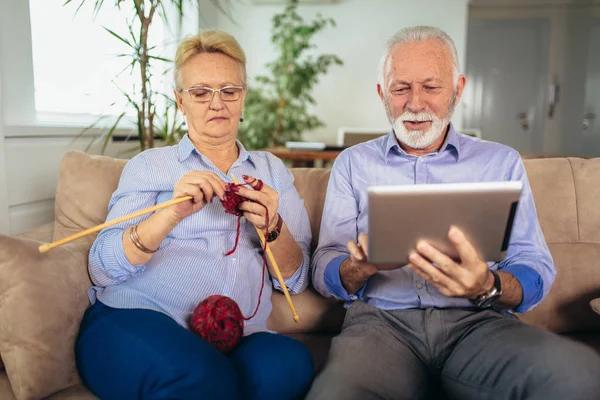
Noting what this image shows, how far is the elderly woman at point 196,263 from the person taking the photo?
1054 millimetres

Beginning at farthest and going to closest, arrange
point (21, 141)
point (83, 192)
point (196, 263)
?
point (21, 141) → point (83, 192) → point (196, 263)

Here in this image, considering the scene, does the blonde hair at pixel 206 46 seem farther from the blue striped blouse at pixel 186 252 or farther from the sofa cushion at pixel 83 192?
the sofa cushion at pixel 83 192

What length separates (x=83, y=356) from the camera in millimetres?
1134

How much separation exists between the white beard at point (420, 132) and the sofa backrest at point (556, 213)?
38 cm

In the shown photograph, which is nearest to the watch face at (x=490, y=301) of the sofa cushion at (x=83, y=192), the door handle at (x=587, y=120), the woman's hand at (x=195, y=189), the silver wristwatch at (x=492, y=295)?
the silver wristwatch at (x=492, y=295)

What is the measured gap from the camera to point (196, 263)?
130cm

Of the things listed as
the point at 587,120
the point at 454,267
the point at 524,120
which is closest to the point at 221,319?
the point at 454,267

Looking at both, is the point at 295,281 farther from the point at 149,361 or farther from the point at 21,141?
the point at 21,141

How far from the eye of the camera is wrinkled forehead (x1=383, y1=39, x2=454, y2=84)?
4.42 feet

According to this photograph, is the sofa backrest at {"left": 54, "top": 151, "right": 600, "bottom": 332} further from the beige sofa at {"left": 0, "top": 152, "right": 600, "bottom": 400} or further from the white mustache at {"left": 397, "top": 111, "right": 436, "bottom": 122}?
the white mustache at {"left": 397, "top": 111, "right": 436, "bottom": 122}

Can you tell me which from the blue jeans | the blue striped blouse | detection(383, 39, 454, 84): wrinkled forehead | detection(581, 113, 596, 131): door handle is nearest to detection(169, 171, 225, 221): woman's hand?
the blue striped blouse

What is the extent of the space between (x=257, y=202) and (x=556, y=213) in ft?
3.19

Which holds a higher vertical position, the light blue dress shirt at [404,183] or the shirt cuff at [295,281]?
the light blue dress shirt at [404,183]

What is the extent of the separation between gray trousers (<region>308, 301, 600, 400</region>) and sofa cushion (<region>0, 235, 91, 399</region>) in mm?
564
